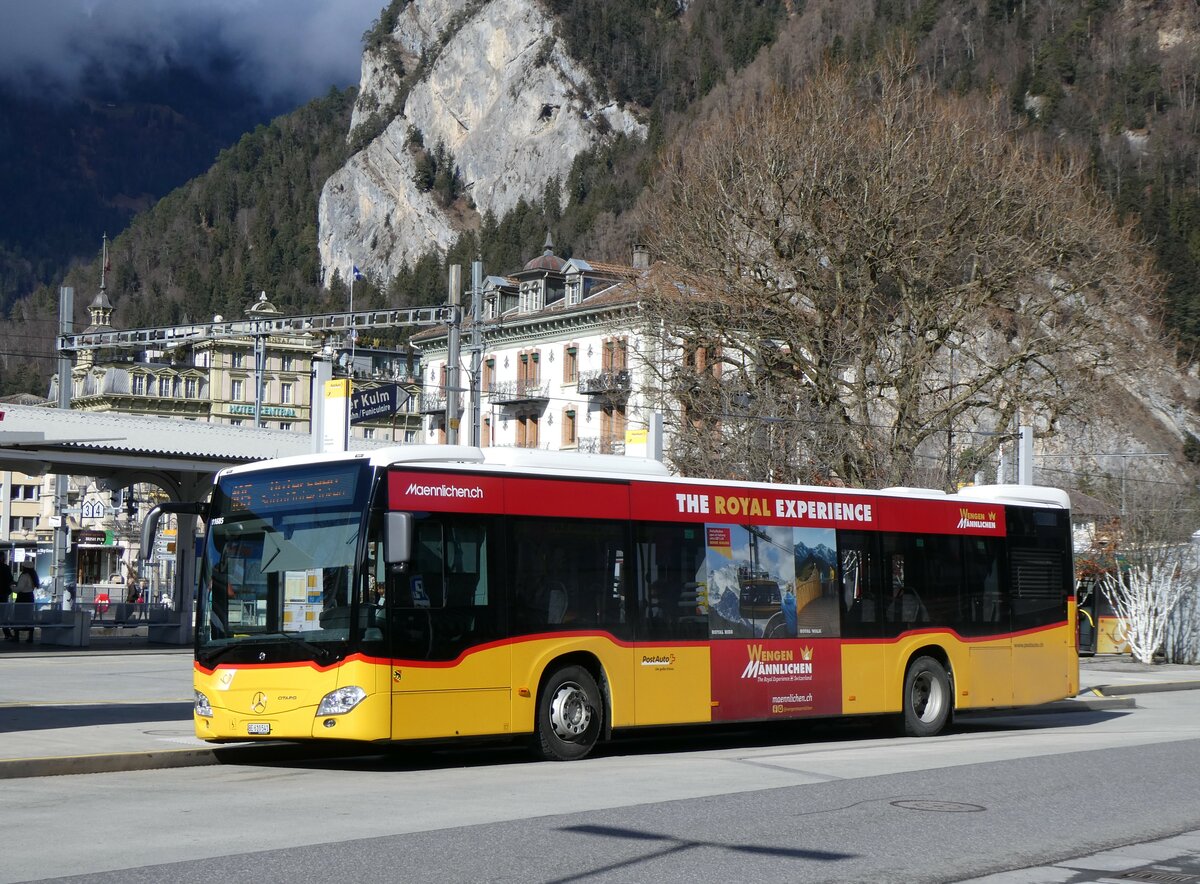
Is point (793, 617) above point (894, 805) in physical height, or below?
above

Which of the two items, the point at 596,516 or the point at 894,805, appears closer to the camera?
the point at 894,805

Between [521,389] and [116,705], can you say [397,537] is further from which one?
[521,389]

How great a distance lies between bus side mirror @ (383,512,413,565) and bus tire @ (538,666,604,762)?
7.32 ft

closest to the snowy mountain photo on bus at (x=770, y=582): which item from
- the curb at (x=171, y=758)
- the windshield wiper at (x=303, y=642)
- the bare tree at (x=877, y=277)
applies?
the curb at (x=171, y=758)

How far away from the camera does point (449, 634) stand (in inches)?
551

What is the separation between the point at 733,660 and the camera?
16.3 metres

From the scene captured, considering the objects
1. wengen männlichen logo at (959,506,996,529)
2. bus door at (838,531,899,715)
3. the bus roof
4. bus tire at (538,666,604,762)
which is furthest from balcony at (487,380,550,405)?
bus tire at (538,666,604,762)

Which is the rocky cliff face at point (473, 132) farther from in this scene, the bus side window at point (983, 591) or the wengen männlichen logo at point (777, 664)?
the wengen männlichen logo at point (777, 664)

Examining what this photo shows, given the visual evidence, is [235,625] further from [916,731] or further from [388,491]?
[916,731]

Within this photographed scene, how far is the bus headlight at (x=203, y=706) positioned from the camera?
14219 millimetres

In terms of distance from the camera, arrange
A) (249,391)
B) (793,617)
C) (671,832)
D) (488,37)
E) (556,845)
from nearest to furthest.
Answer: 1. (556,845)
2. (671,832)
3. (793,617)
4. (249,391)
5. (488,37)

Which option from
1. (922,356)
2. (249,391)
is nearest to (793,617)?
(922,356)

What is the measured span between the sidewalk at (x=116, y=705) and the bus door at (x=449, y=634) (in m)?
2.26

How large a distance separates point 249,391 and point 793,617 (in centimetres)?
9701
